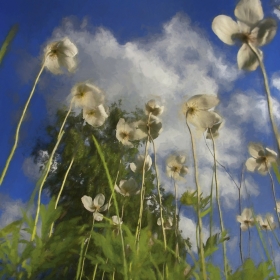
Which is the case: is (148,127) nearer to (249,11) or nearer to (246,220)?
(249,11)

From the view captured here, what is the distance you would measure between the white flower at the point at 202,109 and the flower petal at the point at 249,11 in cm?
31

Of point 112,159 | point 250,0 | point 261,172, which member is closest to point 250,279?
point 250,0

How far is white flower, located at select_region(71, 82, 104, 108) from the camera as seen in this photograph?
3.45 ft

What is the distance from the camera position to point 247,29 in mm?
515

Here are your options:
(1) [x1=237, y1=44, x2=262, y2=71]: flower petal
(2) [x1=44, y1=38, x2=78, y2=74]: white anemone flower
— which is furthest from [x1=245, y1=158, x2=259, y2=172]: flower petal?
(1) [x1=237, y1=44, x2=262, y2=71]: flower petal

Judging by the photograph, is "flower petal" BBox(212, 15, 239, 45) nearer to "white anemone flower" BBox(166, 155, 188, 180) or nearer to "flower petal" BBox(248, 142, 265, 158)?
"flower petal" BBox(248, 142, 265, 158)

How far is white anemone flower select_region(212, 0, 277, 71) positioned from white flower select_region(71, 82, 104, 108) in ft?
1.83

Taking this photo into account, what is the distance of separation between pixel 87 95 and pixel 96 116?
0.11 m

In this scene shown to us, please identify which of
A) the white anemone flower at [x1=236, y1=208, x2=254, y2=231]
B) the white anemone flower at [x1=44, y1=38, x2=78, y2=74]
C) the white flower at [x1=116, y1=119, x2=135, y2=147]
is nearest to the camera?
the white anemone flower at [x1=44, y1=38, x2=78, y2=74]

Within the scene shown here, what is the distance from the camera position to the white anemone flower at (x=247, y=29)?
0.49 meters

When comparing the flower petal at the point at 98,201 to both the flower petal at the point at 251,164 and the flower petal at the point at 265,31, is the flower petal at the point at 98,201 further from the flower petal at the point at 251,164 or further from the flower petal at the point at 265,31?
the flower petal at the point at 265,31

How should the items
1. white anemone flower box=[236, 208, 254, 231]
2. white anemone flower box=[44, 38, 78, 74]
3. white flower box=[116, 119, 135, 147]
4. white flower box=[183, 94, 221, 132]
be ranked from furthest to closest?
white anemone flower box=[236, 208, 254, 231], white flower box=[116, 119, 135, 147], white anemone flower box=[44, 38, 78, 74], white flower box=[183, 94, 221, 132]

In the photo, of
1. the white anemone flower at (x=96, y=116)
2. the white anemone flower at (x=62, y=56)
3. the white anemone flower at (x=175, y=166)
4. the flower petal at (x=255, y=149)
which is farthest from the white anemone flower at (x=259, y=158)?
the white anemone flower at (x=62, y=56)

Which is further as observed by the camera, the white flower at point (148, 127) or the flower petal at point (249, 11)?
the white flower at point (148, 127)
